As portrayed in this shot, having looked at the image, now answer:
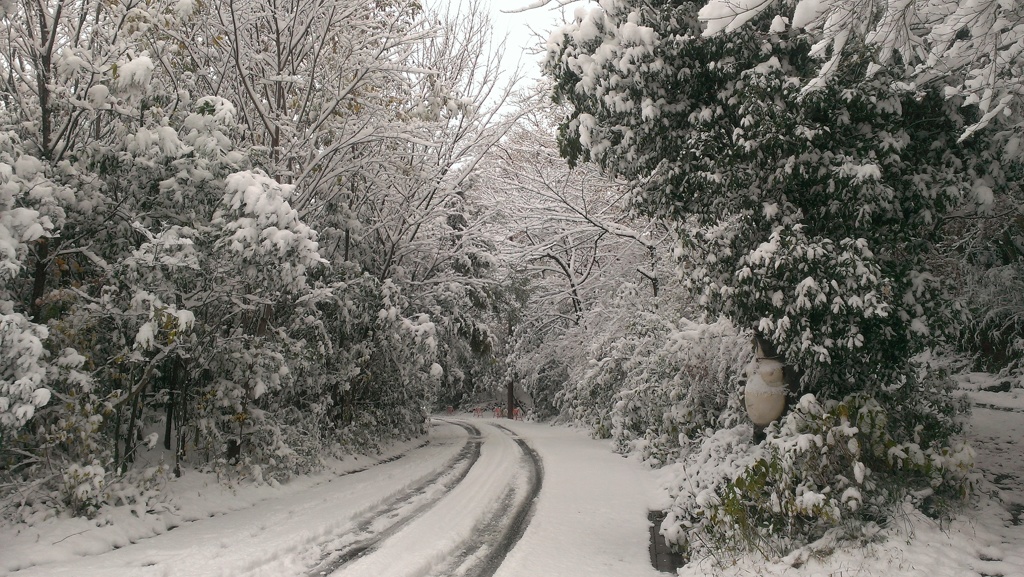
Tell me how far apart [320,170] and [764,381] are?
8.04m

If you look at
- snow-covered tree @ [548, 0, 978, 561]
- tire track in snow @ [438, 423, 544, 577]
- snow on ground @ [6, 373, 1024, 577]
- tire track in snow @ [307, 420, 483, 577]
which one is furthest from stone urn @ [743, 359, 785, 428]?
tire track in snow @ [307, 420, 483, 577]

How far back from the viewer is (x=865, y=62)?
634cm

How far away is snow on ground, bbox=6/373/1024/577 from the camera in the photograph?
496cm

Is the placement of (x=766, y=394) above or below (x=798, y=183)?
below

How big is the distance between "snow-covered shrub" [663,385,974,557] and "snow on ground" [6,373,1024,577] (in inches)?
10.2

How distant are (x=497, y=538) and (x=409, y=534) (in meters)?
0.94

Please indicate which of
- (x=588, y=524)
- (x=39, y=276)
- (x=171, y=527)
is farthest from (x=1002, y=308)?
(x=39, y=276)

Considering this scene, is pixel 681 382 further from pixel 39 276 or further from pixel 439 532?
pixel 39 276

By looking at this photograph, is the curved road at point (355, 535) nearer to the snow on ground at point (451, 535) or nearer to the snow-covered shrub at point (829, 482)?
the snow on ground at point (451, 535)

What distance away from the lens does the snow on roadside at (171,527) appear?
5312 mm

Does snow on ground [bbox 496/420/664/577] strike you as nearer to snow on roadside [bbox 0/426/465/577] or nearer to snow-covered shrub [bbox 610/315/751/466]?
snow-covered shrub [bbox 610/315/751/466]

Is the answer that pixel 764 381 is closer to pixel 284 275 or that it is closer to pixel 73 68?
pixel 284 275

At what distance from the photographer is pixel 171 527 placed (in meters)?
6.80

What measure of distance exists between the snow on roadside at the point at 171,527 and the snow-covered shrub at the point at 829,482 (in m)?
4.29
